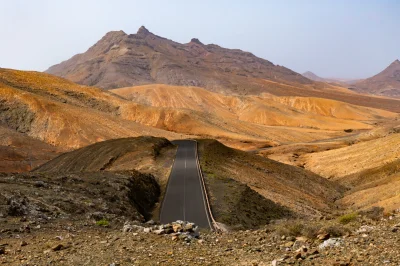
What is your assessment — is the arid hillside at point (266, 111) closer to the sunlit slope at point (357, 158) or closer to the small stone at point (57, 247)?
the sunlit slope at point (357, 158)

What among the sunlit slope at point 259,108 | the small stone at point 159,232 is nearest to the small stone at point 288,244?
the small stone at point 159,232

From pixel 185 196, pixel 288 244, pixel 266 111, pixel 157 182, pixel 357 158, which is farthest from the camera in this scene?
→ pixel 266 111

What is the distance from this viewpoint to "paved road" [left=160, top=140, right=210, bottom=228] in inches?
794

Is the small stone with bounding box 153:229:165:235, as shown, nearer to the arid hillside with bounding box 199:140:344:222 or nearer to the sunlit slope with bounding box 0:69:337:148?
the arid hillside with bounding box 199:140:344:222

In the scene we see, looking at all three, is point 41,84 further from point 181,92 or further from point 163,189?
point 163,189

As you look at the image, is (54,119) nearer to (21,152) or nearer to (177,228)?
(21,152)

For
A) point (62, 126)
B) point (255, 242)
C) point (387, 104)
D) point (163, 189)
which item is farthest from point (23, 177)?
point (387, 104)

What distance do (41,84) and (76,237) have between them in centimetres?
8620

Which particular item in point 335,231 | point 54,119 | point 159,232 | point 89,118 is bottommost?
point 159,232

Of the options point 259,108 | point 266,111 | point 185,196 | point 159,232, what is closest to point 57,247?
point 159,232

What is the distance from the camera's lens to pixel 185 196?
24.6 meters

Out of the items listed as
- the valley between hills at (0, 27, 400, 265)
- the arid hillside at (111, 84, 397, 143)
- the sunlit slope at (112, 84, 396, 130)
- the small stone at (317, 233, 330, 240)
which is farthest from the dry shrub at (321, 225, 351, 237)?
the sunlit slope at (112, 84, 396, 130)

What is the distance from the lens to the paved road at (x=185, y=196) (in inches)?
794

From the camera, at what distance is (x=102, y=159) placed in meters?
38.2
